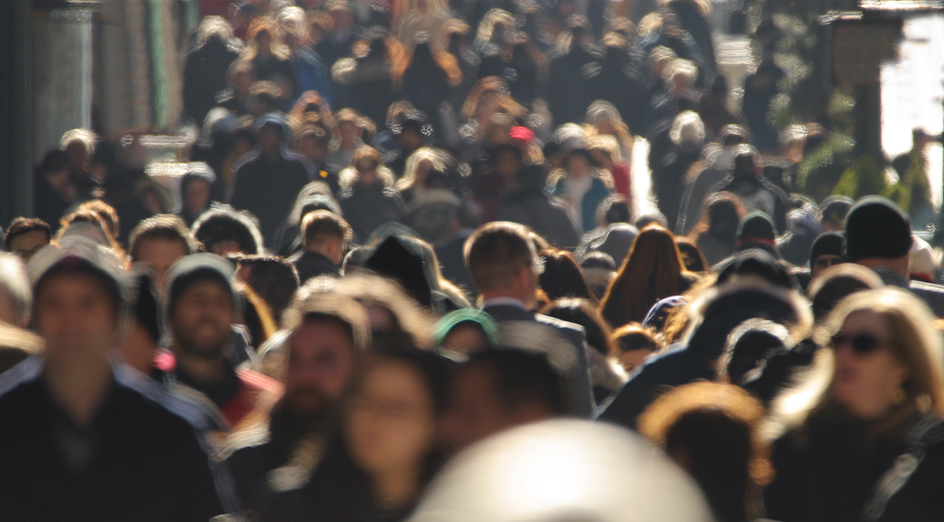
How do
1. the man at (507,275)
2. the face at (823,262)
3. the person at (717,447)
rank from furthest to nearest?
1. the face at (823,262)
2. the man at (507,275)
3. the person at (717,447)

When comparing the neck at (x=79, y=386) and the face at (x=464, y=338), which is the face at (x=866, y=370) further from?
the neck at (x=79, y=386)

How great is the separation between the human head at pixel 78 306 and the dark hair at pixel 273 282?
2742 mm

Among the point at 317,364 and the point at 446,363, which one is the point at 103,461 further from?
the point at 446,363

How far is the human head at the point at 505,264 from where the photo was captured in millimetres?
5617

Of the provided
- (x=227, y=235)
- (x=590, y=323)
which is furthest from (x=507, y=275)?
(x=227, y=235)

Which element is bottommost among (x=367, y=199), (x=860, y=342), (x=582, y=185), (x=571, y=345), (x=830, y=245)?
(x=582, y=185)

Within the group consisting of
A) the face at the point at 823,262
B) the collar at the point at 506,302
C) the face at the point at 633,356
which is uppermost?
the collar at the point at 506,302

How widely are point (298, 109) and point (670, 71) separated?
4633 millimetres

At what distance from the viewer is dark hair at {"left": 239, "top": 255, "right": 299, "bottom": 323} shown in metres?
6.71

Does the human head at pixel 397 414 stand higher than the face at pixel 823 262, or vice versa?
the human head at pixel 397 414

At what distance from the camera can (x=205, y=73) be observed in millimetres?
17969

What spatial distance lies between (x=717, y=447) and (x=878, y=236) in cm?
331

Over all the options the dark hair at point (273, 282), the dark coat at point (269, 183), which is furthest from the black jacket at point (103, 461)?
the dark coat at point (269, 183)

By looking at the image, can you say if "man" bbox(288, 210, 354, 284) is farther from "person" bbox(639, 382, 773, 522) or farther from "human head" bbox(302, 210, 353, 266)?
"person" bbox(639, 382, 773, 522)
